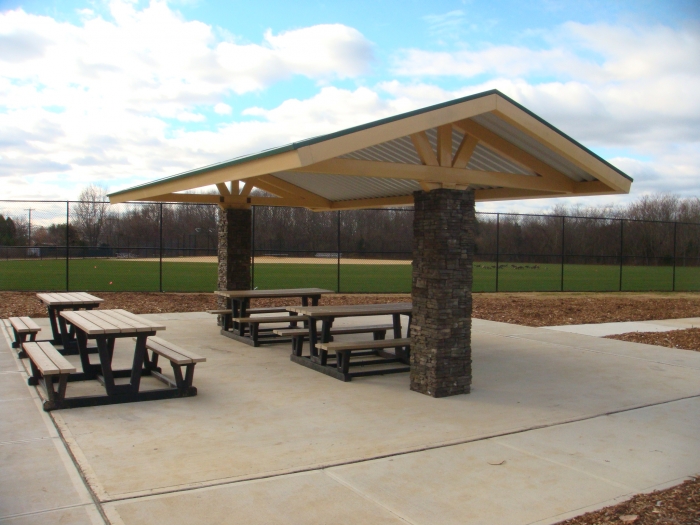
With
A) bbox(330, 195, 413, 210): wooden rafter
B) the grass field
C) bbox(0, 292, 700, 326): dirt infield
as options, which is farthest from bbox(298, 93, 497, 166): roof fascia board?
the grass field

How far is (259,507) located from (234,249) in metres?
7.98

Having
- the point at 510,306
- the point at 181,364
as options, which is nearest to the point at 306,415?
the point at 181,364

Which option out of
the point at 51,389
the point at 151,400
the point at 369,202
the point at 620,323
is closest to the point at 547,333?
the point at 620,323

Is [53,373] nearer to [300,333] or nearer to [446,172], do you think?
[300,333]

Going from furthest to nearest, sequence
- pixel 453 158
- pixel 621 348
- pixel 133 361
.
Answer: pixel 621 348 → pixel 453 158 → pixel 133 361

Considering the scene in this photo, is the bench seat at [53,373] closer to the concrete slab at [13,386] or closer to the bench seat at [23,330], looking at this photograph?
the concrete slab at [13,386]

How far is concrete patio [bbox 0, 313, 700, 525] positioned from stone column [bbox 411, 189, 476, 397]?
0.28 m

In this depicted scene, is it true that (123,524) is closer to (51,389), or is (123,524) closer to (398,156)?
(51,389)

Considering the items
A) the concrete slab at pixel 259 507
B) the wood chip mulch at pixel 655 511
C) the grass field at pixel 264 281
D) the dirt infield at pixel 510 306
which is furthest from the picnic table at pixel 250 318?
the grass field at pixel 264 281

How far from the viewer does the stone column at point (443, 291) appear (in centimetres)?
682

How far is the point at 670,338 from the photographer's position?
11625 millimetres

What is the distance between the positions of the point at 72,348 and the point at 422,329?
5445mm

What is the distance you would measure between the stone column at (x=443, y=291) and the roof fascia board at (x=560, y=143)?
0.94 m

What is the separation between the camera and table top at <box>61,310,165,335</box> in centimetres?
621
